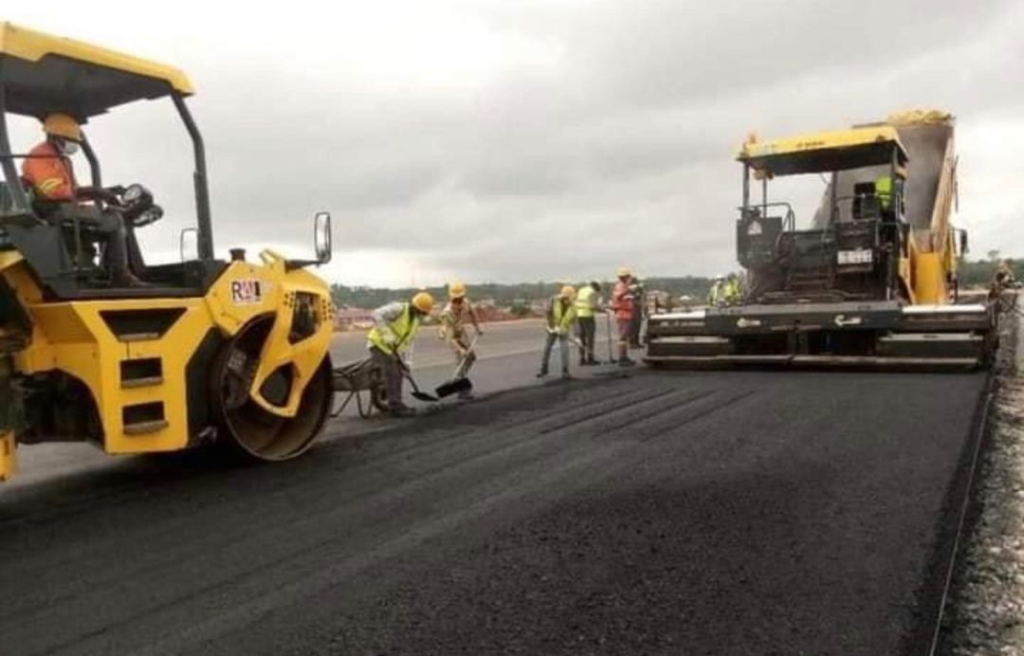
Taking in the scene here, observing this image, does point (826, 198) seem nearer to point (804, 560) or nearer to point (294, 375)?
point (294, 375)

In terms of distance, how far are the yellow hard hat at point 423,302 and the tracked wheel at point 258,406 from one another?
8.09 feet

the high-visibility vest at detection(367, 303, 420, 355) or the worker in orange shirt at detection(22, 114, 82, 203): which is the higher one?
the worker in orange shirt at detection(22, 114, 82, 203)

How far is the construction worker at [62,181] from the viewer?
547cm

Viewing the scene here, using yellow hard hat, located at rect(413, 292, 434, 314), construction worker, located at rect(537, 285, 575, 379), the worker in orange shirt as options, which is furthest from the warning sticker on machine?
construction worker, located at rect(537, 285, 575, 379)

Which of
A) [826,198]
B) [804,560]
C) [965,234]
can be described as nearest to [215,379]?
[804,560]

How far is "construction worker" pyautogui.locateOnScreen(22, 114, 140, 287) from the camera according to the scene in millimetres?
5469

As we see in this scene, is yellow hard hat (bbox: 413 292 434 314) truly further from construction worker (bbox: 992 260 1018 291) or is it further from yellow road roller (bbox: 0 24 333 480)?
construction worker (bbox: 992 260 1018 291)

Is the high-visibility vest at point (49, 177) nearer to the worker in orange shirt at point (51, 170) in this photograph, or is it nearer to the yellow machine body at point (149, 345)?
the worker in orange shirt at point (51, 170)

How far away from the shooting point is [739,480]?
5742 mm

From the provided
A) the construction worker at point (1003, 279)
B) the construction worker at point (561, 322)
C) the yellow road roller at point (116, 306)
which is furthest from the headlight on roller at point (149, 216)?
the construction worker at point (1003, 279)

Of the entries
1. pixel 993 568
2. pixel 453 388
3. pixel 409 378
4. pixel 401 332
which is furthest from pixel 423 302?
pixel 993 568

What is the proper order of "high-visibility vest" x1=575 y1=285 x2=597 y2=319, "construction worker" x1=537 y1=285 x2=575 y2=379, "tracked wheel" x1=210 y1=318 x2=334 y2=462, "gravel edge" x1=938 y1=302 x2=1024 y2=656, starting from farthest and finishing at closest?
"high-visibility vest" x1=575 y1=285 x2=597 y2=319 → "construction worker" x1=537 y1=285 x2=575 y2=379 → "tracked wheel" x1=210 y1=318 x2=334 y2=462 → "gravel edge" x1=938 y1=302 x2=1024 y2=656

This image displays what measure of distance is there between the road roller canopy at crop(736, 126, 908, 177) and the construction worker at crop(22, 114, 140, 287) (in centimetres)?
874

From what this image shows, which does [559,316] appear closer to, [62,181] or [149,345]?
[149,345]
